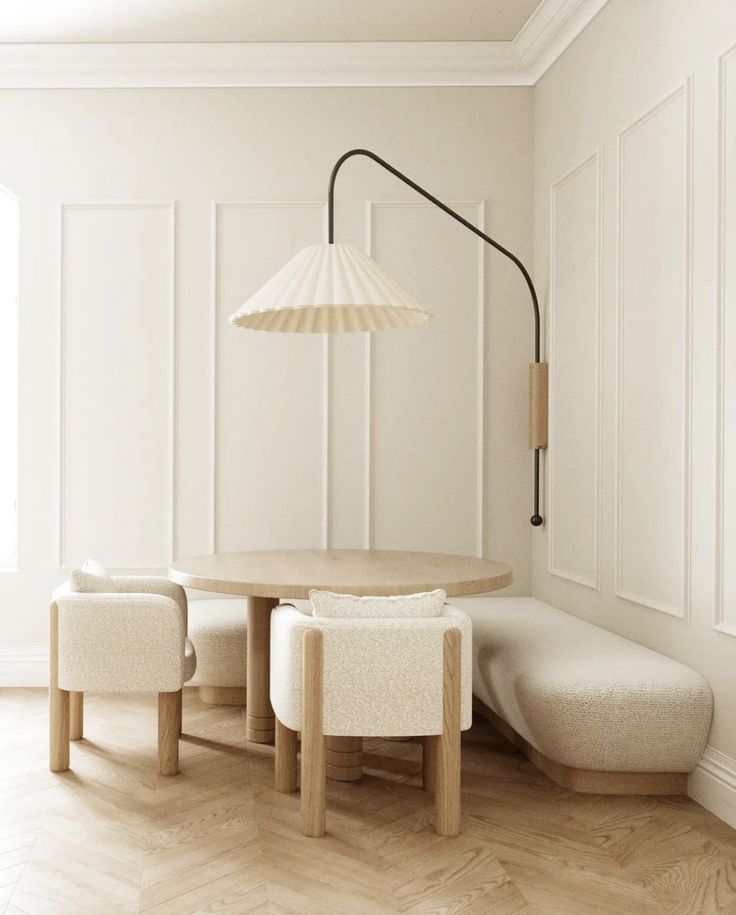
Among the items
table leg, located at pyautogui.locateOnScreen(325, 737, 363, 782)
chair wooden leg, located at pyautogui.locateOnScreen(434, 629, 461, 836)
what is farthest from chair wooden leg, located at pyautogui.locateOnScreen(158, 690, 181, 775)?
chair wooden leg, located at pyautogui.locateOnScreen(434, 629, 461, 836)

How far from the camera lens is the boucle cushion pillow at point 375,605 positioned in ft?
8.40

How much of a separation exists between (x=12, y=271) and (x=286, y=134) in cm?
154

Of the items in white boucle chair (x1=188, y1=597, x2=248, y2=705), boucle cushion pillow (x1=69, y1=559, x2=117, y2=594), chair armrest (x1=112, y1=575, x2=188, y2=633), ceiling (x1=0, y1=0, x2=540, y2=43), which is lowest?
white boucle chair (x1=188, y1=597, x2=248, y2=705)

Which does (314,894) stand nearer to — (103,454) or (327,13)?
(103,454)

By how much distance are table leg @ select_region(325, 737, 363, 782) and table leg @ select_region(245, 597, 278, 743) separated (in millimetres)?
500

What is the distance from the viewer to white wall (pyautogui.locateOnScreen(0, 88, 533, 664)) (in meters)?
4.50

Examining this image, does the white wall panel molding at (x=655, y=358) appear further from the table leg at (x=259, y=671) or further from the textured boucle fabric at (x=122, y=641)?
the textured boucle fabric at (x=122, y=641)

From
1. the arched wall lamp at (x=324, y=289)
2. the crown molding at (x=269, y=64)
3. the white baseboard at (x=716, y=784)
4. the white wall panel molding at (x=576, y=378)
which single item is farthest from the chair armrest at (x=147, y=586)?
the crown molding at (x=269, y=64)

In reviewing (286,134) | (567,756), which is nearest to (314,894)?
(567,756)

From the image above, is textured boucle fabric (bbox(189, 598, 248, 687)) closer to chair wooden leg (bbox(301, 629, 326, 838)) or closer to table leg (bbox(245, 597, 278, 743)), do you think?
table leg (bbox(245, 597, 278, 743))

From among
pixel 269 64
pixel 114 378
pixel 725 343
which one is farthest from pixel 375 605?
pixel 269 64

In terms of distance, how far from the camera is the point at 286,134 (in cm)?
451

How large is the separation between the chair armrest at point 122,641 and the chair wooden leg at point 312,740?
68 cm

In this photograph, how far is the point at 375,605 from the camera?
8.43 feet
